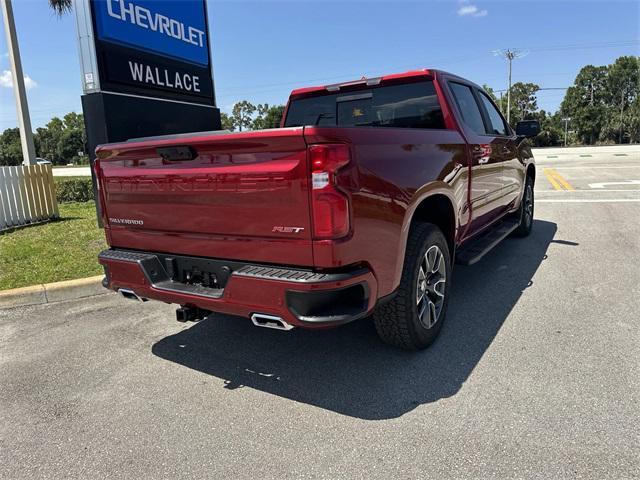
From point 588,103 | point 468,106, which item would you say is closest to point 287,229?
point 468,106

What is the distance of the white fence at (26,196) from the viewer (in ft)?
27.5

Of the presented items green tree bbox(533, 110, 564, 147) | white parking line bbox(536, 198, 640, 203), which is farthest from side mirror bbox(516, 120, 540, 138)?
green tree bbox(533, 110, 564, 147)

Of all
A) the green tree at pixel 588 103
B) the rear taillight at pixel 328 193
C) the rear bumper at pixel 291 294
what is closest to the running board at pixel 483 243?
the rear bumper at pixel 291 294

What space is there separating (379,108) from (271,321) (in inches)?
97.2

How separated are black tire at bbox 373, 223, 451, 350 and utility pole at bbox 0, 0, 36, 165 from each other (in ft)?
38.3

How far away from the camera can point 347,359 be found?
3.37 metres

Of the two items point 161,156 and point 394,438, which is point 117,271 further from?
point 394,438

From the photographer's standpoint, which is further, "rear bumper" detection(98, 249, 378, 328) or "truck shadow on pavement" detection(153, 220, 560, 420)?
"truck shadow on pavement" detection(153, 220, 560, 420)

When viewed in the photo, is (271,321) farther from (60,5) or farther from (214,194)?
(60,5)

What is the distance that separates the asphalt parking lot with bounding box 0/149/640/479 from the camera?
234 cm

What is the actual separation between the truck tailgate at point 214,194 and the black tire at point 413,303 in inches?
33.1

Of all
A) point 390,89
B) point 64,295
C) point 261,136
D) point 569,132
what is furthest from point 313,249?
point 569,132

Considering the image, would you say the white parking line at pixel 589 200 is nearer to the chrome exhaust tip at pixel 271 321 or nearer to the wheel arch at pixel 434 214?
the wheel arch at pixel 434 214

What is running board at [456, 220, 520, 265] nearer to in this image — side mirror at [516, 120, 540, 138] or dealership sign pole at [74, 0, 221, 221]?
side mirror at [516, 120, 540, 138]
